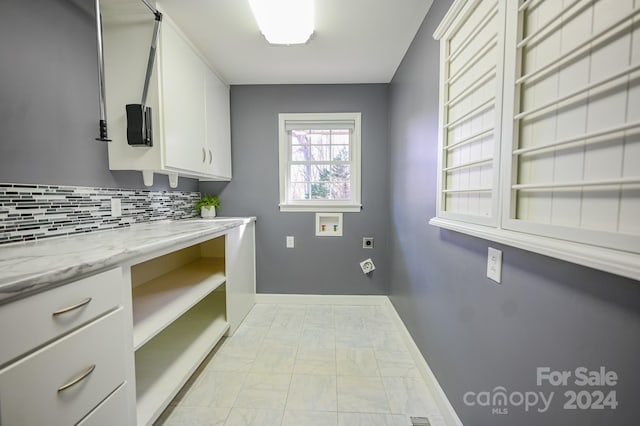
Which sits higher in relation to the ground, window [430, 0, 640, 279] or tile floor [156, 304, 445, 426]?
window [430, 0, 640, 279]

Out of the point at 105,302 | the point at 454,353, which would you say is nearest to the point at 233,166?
the point at 105,302

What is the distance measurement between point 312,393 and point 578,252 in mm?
1430

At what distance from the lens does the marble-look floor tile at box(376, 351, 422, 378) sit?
1588mm

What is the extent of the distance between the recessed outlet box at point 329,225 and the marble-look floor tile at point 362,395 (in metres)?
1.34

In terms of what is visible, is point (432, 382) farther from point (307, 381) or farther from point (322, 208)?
point (322, 208)

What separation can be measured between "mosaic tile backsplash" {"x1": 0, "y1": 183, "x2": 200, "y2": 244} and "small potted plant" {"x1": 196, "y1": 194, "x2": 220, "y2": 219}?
0.59 meters

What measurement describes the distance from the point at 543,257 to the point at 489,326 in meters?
0.39

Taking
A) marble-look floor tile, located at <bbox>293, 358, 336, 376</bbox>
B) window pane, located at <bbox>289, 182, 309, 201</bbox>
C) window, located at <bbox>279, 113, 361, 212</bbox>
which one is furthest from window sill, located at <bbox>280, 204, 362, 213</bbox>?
marble-look floor tile, located at <bbox>293, 358, 336, 376</bbox>

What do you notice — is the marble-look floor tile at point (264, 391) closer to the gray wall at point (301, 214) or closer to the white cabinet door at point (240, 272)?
the white cabinet door at point (240, 272)

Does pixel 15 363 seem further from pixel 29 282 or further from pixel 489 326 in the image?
pixel 489 326

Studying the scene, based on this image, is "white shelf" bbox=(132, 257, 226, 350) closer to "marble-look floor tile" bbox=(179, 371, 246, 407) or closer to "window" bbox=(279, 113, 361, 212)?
"marble-look floor tile" bbox=(179, 371, 246, 407)

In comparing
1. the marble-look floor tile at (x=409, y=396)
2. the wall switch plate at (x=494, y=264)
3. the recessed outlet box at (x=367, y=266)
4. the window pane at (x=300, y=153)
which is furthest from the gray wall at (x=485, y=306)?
the window pane at (x=300, y=153)

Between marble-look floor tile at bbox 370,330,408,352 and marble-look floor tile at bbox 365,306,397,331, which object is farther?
marble-look floor tile at bbox 365,306,397,331

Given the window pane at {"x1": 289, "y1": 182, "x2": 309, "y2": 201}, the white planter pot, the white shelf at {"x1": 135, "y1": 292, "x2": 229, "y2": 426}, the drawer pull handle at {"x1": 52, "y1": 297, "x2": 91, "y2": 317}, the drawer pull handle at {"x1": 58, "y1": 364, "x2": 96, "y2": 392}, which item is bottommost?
the white shelf at {"x1": 135, "y1": 292, "x2": 229, "y2": 426}
